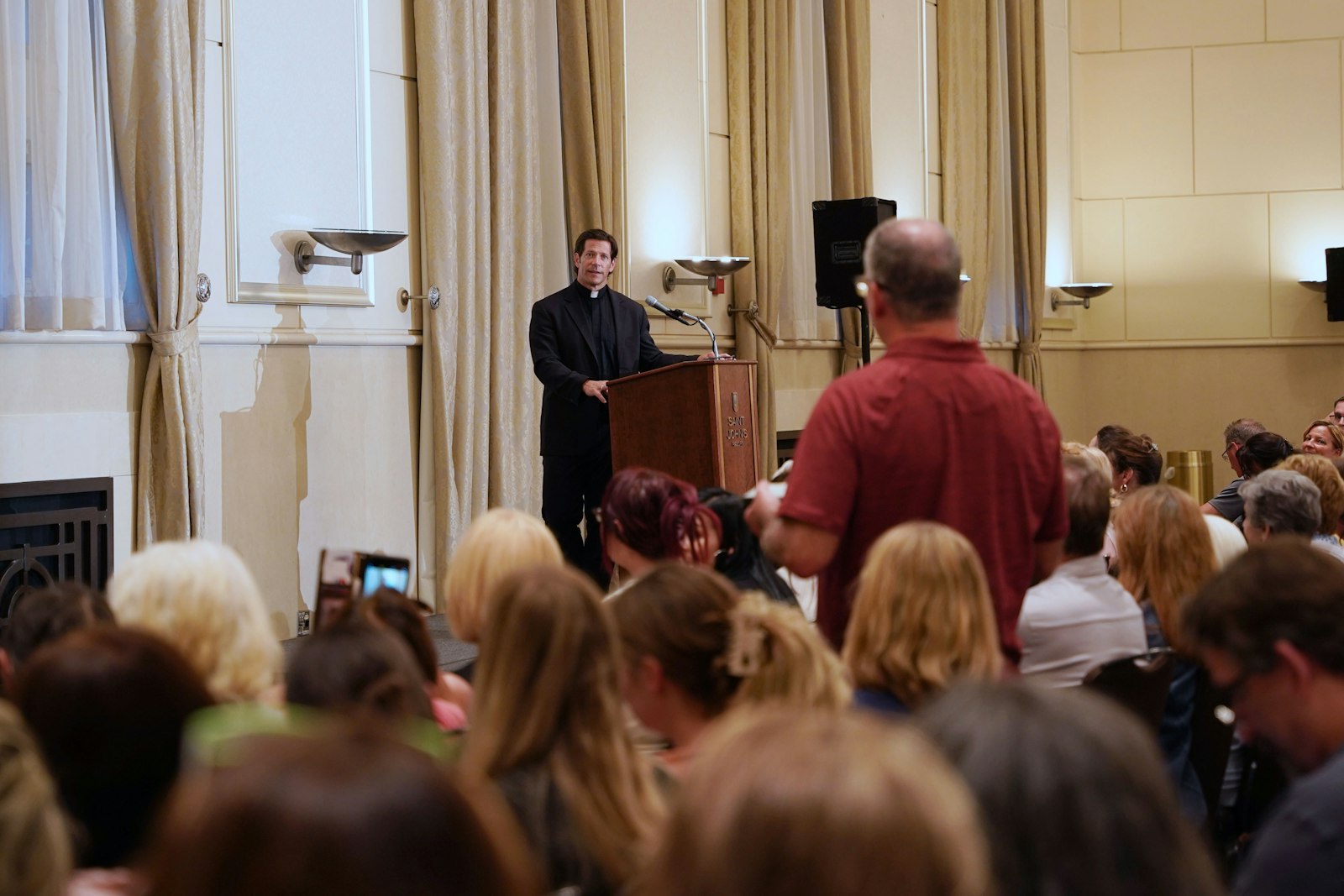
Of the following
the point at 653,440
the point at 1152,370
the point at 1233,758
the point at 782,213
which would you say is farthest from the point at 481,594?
the point at 1152,370

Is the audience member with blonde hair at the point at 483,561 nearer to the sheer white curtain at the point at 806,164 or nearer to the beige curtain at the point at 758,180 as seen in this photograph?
the beige curtain at the point at 758,180

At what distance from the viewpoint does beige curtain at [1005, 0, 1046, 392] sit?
34.4 ft

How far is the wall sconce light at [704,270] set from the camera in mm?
7520

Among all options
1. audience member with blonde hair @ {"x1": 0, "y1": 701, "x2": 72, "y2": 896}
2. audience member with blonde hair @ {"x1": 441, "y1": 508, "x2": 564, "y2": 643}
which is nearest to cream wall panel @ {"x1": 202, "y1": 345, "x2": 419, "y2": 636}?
audience member with blonde hair @ {"x1": 441, "y1": 508, "x2": 564, "y2": 643}

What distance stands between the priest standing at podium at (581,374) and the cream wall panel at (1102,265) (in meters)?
6.43

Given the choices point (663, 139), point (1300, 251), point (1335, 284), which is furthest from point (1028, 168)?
point (663, 139)

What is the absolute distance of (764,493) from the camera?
2590mm

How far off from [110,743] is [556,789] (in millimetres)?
454

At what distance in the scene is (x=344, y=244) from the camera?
5.75 meters

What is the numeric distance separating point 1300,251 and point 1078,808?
35.6ft

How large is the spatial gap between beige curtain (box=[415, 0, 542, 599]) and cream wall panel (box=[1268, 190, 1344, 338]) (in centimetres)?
657

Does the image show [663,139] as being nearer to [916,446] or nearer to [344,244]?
[344,244]

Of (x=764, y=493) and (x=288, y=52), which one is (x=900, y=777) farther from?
(x=288, y=52)

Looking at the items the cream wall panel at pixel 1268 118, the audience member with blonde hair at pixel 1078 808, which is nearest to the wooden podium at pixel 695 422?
the audience member with blonde hair at pixel 1078 808
